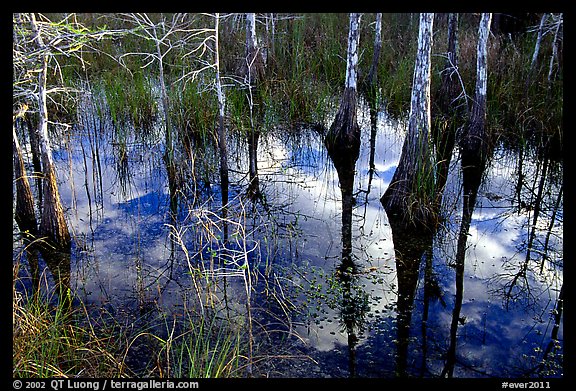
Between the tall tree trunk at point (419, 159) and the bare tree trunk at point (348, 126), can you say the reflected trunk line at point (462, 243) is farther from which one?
the bare tree trunk at point (348, 126)

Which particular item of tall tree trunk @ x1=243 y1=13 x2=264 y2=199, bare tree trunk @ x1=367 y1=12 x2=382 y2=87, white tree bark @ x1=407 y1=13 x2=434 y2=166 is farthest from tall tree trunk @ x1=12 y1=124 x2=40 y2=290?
bare tree trunk @ x1=367 y1=12 x2=382 y2=87

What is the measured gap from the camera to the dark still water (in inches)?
168

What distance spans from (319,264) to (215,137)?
3.61 meters

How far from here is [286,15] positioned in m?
13.3

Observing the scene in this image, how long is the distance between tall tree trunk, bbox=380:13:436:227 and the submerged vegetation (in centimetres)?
7

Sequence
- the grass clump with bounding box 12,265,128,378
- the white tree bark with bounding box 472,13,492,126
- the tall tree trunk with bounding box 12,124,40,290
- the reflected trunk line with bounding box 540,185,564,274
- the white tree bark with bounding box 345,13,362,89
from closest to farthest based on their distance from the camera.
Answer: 1. the grass clump with bounding box 12,265,128,378
2. the reflected trunk line with bounding box 540,185,564,274
3. the tall tree trunk with bounding box 12,124,40,290
4. the white tree bark with bounding box 472,13,492,126
5. the white tree bark with bounding box 345,13,362,89

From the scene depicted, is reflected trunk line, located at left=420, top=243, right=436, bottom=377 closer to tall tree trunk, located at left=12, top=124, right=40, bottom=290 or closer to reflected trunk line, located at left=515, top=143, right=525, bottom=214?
reflected trunk line, located at left=515, top=143, right=525, bottom=214

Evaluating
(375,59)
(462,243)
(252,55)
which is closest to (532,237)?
(462,243)

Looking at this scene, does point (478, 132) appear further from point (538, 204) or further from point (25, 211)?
point (25, 211)

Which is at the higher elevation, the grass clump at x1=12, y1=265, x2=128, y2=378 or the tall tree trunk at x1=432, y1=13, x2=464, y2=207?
the tall tree trunk at x1=432, y1=13, x2=464, y2=207

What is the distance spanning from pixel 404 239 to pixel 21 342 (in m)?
3.95

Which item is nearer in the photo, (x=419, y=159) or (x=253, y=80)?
(x=419, y=159)

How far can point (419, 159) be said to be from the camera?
6254 mm

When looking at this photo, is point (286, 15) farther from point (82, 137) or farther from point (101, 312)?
point (101, 312)
